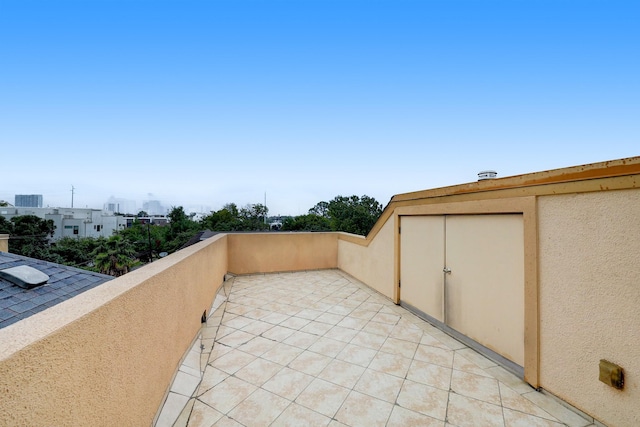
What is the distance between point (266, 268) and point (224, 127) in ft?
44.6

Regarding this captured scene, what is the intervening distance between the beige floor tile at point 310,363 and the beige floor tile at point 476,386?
4.91 ft

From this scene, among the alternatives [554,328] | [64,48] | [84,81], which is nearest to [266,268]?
[554,328]

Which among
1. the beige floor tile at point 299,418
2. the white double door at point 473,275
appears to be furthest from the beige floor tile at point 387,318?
the beige floor tile at point 299,418

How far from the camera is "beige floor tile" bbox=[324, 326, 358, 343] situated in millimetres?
3897

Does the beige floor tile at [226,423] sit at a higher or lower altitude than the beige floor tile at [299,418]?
higher

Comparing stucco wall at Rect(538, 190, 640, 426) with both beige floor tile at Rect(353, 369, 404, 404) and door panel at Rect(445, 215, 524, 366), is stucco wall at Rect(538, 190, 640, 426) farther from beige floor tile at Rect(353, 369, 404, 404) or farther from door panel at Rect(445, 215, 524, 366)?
beige floor tile at Rect(353, 369, 404, 404)

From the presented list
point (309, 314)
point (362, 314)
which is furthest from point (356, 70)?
point (309, 314)

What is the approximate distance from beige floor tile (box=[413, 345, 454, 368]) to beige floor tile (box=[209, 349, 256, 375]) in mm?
2251

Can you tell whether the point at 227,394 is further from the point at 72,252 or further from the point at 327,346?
the point at 72,252

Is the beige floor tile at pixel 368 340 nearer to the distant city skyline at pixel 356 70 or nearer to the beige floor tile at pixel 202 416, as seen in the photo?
the beige floor tile at pixel 202 416

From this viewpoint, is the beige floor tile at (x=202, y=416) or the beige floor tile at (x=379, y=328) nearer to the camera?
the beige floor tile at (x=202, y=416)

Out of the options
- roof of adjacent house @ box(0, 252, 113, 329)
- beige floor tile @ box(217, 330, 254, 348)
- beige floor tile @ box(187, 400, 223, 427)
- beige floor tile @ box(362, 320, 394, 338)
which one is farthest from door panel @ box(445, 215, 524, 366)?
roof of adjacent house @ box(0, 252, 113, 329)

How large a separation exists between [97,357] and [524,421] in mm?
3380

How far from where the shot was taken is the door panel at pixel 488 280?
2.99 metres
